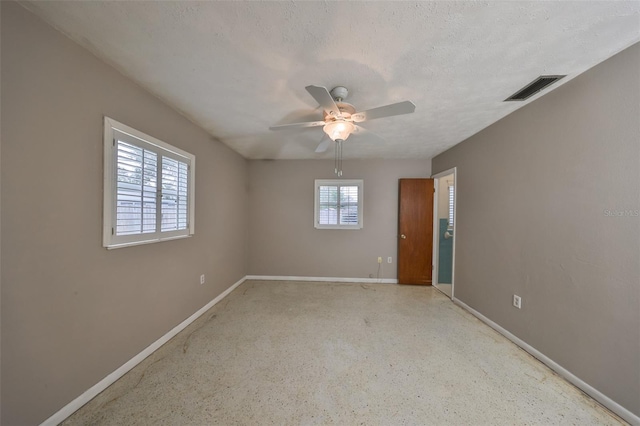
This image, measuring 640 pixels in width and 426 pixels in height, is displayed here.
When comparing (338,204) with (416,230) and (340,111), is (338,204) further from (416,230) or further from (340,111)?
(340,111)

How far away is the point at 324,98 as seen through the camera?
153 centimetres

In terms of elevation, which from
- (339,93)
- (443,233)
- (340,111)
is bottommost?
(443,233)

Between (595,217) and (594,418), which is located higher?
(595,217)

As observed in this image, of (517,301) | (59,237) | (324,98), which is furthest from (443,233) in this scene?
(59,237)

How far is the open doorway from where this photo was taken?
4.02 metres

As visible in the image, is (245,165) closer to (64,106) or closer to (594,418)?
(64,106)

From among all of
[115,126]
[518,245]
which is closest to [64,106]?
[115,126]

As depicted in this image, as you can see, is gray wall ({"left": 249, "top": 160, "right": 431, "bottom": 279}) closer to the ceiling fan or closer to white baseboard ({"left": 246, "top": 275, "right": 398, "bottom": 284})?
white baseboard ({"left": 246, "top": 275, "right": 398, "bottom": 284})

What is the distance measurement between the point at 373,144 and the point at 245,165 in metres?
2.43

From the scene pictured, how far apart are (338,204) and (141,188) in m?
Result: 3.04

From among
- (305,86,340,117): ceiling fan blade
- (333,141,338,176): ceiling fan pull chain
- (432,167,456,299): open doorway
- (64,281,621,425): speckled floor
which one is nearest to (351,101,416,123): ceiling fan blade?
(305,86,340,117): ceiling fan blade

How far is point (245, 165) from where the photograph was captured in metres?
4.19

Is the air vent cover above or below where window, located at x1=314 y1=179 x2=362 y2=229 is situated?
above

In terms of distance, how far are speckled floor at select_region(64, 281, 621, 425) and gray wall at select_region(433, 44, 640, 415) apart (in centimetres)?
32
